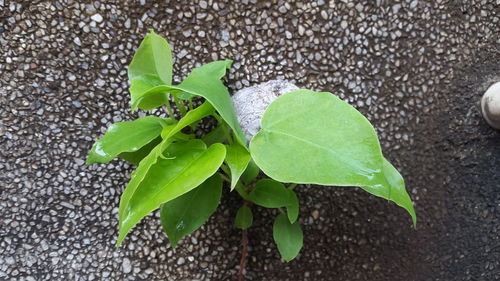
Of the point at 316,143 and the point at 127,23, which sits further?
the point at 127,23

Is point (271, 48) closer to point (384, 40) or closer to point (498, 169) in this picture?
point (384, 40)

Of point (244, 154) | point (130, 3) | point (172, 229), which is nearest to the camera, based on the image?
point (244, 154)

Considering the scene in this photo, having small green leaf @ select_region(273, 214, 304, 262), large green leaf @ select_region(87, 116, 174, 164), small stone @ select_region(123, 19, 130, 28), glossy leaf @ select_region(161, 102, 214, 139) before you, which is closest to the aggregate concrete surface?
small stone @ select_region(123, 19, 130, 28)

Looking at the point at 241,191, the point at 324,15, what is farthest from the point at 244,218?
the point at 324,15

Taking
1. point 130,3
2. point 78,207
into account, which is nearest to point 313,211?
point 78,207

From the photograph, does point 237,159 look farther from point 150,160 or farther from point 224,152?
point 150,160

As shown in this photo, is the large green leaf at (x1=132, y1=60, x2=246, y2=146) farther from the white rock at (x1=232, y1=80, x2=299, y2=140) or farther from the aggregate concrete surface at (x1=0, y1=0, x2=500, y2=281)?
the aggregate concrete surface at (x1=0, y1=0, x2=500, y2=281)

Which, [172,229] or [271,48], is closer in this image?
[172,229]
